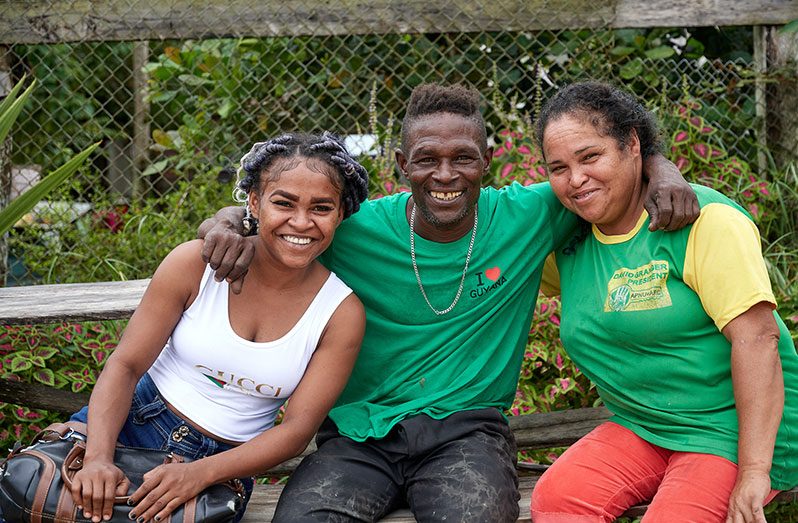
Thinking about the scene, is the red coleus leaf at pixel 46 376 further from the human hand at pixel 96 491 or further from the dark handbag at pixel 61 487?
the human hand at pixel 96 491

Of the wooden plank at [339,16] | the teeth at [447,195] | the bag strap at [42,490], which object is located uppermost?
the wooden plank at [339,16]

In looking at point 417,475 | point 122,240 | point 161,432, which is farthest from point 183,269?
point 122,240

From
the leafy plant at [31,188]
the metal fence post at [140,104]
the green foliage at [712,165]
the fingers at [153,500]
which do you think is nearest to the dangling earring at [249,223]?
the fingers at [153,500]

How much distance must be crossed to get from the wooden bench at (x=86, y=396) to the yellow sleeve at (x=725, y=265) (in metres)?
0.66

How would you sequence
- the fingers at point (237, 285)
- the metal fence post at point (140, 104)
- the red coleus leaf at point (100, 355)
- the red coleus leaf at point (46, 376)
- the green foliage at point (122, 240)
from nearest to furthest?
the fingers at point (237, 285) → the red coleus leaf at point (46, 376) → the red coleus leaf at point (100, 355) → the green foliage at point (122, 240) → the metal fence post at point (140, 104)

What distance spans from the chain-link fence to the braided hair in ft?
6.43

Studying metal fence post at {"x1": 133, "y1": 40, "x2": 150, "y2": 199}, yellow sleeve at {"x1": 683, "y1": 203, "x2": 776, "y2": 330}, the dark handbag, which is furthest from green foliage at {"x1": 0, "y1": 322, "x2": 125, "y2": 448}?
yellow sleeve at {"x1": 683, "y1": 203, "x2": 776, "y2": 330}

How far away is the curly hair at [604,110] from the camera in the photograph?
2.87 metres

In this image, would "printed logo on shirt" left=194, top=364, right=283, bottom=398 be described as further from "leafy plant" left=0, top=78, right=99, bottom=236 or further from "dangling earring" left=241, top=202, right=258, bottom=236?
"leafy plant" left=0, top=78, right=99, bottom=236

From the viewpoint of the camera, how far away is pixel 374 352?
3.11 m

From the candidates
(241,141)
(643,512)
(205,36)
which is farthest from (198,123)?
(643,512)

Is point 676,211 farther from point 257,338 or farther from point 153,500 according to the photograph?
point 153,500

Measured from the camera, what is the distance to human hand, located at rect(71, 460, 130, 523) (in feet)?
8.47

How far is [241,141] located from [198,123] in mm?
318
